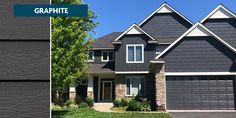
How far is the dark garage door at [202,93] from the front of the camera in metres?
25.1

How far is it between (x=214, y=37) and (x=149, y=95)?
9.25 m

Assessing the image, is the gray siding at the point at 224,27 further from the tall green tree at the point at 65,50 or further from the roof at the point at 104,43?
the tall green tree at the point at 65,50

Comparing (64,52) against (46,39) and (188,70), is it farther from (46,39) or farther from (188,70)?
(46,39)

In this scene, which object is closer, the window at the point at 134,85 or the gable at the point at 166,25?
the window at the point at 134,85

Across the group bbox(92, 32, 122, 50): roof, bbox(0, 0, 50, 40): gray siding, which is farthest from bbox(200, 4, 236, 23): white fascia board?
bbox(0, 0, 50, 40): gray siding

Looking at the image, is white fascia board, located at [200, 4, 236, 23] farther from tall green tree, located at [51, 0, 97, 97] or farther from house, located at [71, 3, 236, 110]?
tall green tree, located at [51, 0, 97, 97]

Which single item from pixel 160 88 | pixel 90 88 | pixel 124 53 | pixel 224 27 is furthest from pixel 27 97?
pixel 90 88

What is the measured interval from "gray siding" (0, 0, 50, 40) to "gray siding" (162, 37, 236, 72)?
889 inches

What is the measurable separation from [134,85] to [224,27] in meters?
9.57

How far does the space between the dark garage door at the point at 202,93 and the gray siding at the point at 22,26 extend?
2238 cm

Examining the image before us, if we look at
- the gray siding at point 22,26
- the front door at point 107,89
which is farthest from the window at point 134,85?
the gray siding at point 22,26

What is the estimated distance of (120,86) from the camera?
33.3 metres

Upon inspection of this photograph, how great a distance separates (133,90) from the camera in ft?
109

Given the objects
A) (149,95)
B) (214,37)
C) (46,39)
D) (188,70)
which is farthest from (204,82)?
(46,39)
